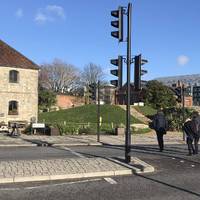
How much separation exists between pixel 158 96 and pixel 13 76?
35.5m

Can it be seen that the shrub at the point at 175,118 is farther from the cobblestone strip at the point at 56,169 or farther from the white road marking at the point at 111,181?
the white road marking at the point at 111,181

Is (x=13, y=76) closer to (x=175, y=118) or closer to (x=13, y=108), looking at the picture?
(x=13, y=108)

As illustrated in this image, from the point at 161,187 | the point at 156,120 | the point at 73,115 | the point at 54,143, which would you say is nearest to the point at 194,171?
the point at 161,187

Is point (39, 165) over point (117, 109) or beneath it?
beneath

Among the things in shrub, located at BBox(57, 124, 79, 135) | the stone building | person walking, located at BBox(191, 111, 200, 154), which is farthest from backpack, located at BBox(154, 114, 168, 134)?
the stone building

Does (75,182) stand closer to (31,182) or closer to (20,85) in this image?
(31,182)

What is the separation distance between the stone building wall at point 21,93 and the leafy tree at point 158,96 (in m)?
31.7

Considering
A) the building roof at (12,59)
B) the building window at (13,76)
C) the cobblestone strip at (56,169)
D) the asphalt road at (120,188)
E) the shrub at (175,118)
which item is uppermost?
the building roof at (12,59)

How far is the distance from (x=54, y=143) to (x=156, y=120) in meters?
6.23

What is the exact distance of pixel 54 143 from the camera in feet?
74.7

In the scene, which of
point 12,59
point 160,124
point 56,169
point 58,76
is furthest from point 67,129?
point 58,76

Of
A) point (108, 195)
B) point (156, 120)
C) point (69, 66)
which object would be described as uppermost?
point (69, 66)

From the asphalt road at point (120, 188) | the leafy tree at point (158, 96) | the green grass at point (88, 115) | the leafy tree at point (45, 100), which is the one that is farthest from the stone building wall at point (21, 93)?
the leafy tree at point (45, 100)

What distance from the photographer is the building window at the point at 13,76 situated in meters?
43.9
